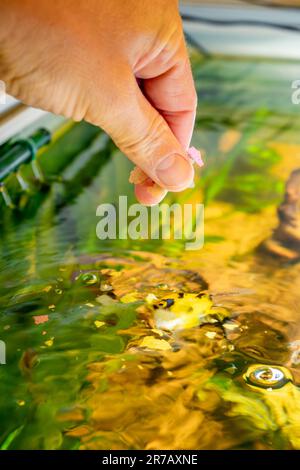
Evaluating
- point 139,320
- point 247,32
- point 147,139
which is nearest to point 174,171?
point 147,139

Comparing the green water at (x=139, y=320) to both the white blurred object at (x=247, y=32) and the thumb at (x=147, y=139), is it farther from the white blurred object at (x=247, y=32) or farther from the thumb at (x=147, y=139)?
the white blurred object at (x=247, y=32)

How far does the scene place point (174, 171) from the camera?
2.38 feet

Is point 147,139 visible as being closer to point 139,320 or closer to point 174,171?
point 174,171

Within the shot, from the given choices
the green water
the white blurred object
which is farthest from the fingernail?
the white blurred object

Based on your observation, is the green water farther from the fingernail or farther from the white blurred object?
the white blurred object

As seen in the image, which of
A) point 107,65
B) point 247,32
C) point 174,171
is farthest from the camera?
point 247,32

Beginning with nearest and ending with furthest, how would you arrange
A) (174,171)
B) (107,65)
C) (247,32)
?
→ (107,65) → (174,171) → (247,32)

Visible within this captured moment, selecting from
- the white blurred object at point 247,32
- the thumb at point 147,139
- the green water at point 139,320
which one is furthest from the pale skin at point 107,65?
the white blurred object at point 247,32

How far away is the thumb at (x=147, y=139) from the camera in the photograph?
2.14ft

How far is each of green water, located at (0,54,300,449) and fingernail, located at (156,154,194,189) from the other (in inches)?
5.3

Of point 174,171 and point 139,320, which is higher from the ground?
point 174,171

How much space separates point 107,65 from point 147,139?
0.32ft

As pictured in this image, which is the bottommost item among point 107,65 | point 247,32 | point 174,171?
point 247,32

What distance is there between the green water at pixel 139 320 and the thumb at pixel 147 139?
14 cm
